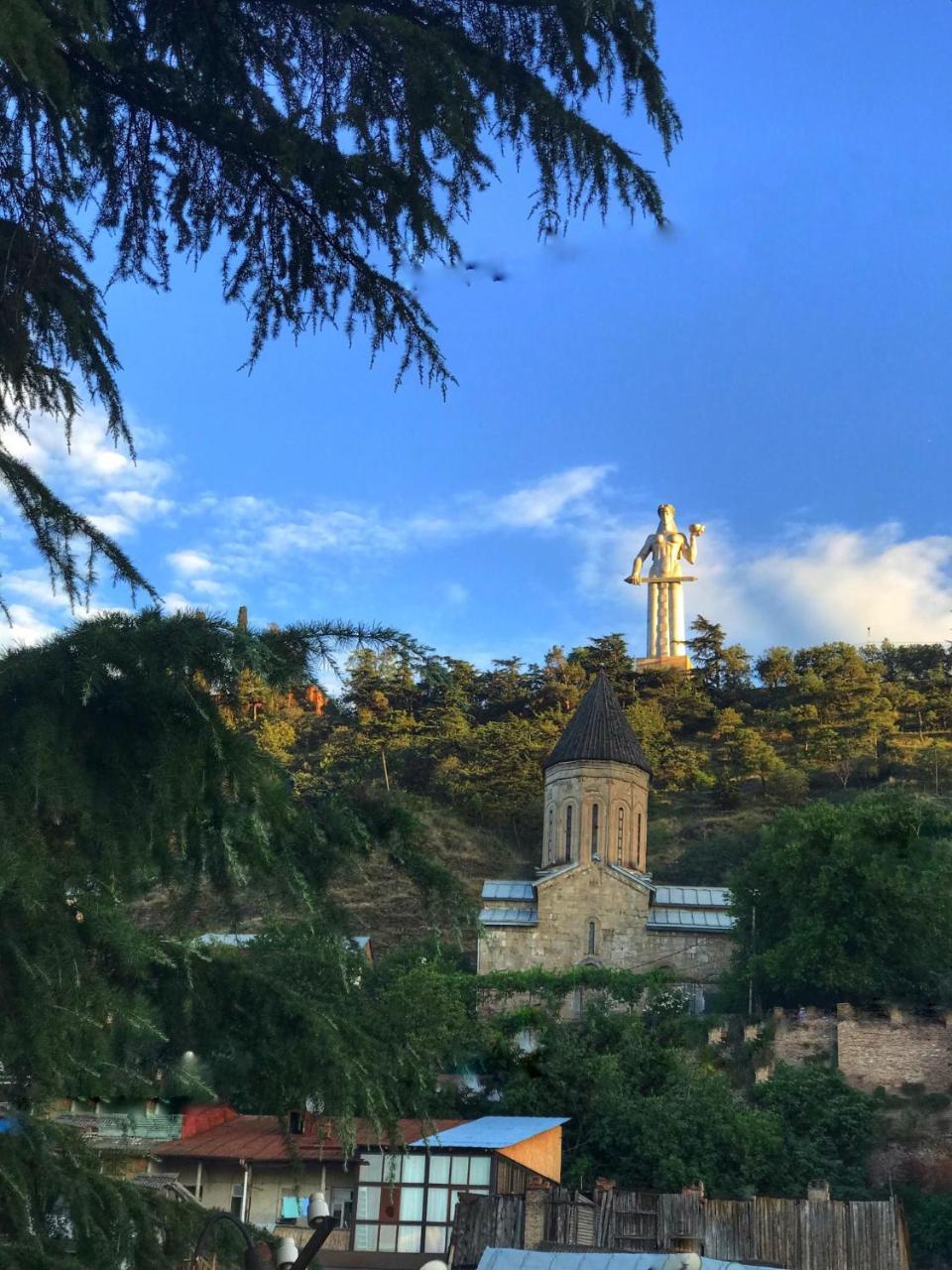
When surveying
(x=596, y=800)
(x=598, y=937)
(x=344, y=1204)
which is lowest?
(x=344, y=1204)

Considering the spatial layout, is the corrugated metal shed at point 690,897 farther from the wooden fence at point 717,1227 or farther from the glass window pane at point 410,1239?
the wooden fence at point 717,1227

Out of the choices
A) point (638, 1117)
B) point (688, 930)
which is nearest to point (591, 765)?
point (688, 930)

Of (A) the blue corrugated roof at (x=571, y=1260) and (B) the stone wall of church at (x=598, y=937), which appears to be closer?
(A) the blue corrugated roof at (x=571, y=1260)

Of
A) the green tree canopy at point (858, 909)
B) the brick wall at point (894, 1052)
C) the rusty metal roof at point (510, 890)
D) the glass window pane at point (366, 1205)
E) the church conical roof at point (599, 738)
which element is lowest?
the glass window pane at point (366, 1205)

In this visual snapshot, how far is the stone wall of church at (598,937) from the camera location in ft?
122

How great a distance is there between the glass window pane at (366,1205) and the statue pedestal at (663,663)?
4525cm

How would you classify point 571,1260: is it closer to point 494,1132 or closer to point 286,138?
point 494,1132

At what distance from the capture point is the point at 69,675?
3330 millimetres

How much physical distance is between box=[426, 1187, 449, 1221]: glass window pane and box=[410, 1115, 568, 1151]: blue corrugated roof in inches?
24.6

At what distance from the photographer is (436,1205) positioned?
18781 millimetres

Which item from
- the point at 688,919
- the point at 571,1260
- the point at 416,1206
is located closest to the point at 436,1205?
the point at 416,1206

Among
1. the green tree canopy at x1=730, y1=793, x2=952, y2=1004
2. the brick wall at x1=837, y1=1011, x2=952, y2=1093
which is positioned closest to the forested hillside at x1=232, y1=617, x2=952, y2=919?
the green tree canopy at x1=730, y1=793, x2=952, y2=1004

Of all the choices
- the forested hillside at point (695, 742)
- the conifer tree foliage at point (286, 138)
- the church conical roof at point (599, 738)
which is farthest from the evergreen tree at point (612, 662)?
the conifer tree foliage at point (286, 138)

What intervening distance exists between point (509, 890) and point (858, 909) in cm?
1246
